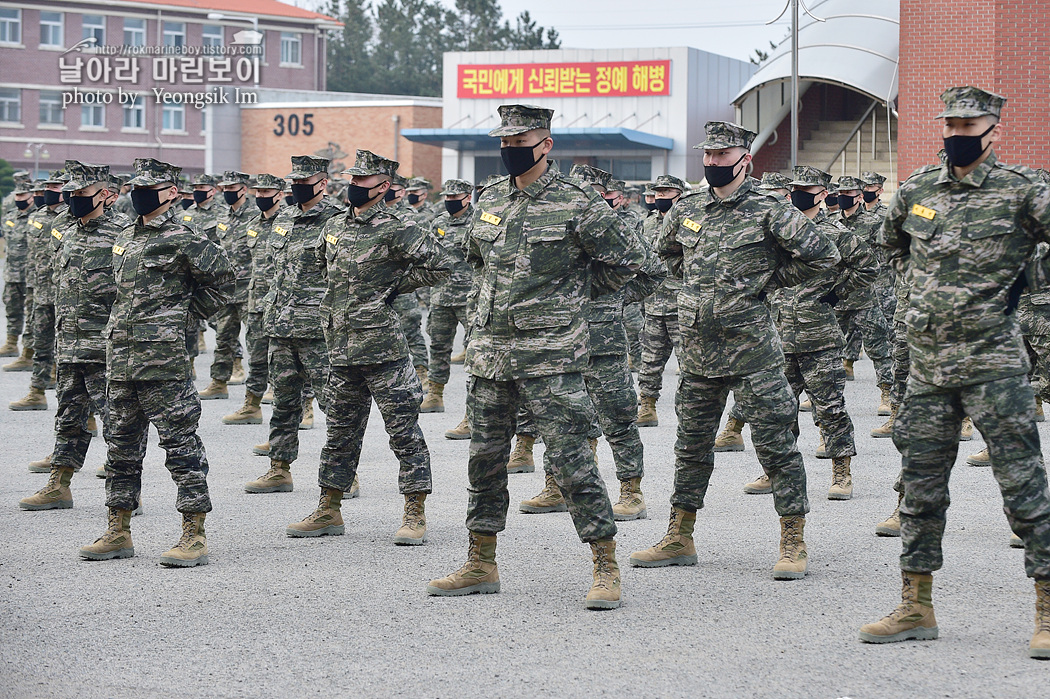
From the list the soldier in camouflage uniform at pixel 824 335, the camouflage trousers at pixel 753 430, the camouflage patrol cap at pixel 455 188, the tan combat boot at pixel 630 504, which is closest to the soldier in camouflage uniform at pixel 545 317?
the camouflage trousers at pixel 753 430

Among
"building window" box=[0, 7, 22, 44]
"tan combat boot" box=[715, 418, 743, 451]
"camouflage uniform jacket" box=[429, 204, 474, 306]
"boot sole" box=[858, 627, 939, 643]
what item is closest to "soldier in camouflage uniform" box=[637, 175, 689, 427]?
"tan combat boot" box=[715, 418, 743, 451]

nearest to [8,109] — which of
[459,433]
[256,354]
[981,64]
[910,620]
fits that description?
[981,64]

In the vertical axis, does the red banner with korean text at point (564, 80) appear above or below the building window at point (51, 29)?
below

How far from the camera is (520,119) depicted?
6570 mm

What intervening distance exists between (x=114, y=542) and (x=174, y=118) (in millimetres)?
61904

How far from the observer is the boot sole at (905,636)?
19.2 feet

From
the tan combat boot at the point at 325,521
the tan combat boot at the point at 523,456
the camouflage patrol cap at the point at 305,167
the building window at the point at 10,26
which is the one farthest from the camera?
the building window at the point at 10,26

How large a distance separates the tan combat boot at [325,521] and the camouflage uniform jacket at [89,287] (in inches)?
67.3

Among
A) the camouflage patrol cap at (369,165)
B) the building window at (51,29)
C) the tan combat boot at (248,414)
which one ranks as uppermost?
the building window at (51,29)

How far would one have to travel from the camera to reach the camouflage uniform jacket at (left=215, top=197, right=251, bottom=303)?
14.2 metres

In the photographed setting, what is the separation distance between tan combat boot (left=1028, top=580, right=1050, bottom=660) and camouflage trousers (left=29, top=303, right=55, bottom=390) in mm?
9844

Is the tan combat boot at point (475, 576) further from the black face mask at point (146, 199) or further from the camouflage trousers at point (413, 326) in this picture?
the camouflage trousers at point (413, 326)

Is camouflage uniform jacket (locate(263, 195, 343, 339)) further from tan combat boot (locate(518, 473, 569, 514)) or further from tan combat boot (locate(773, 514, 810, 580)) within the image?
tan combat boot (locate(773, 514, 810, 580))

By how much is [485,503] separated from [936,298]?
240 centimetres
